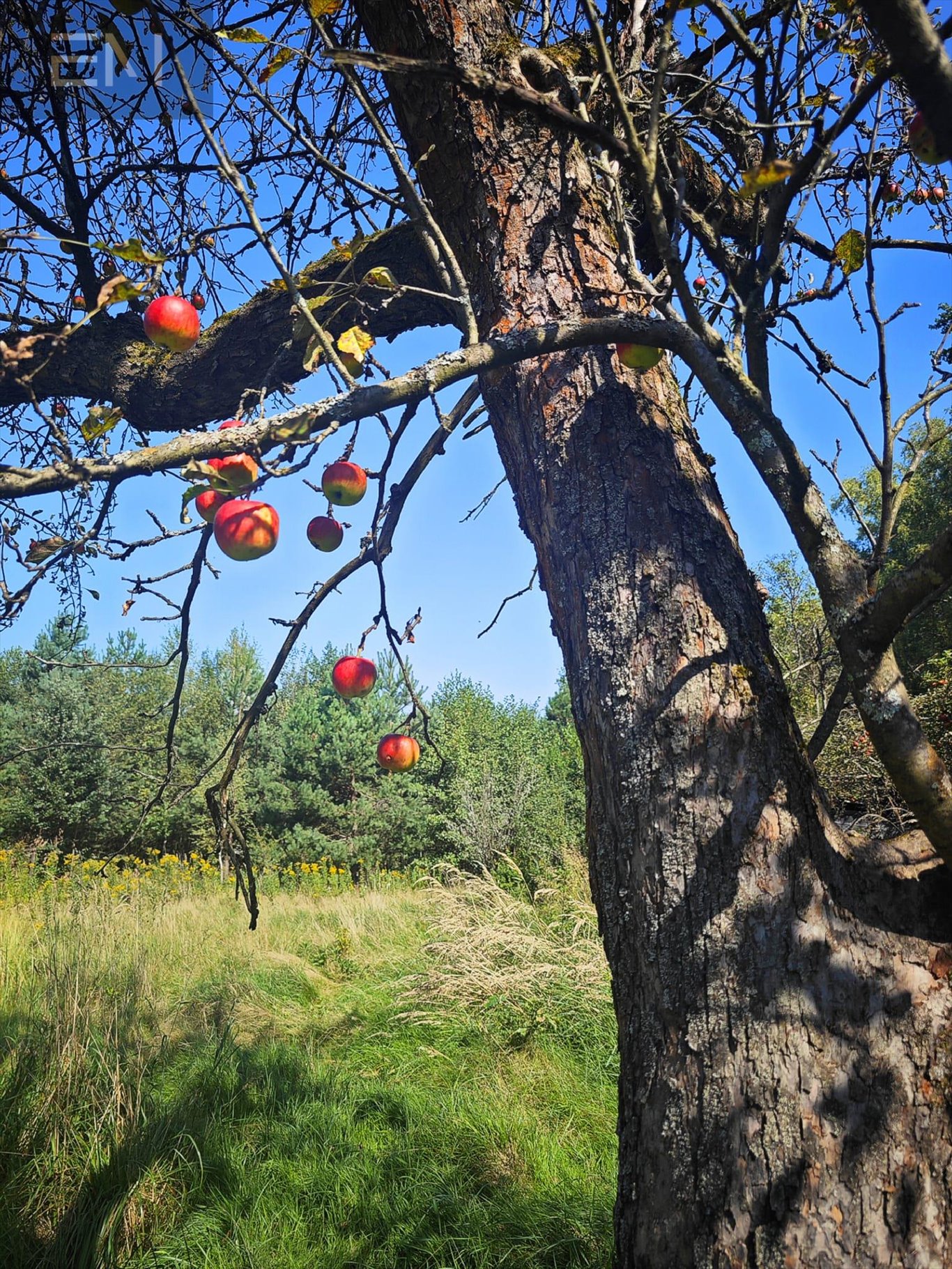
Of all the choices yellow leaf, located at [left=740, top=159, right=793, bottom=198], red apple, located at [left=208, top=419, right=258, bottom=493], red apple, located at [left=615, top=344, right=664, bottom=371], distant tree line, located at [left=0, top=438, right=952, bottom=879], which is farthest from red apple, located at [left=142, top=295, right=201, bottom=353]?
distant tree line, located at [left=0, top=438, right=952, bottom=879]

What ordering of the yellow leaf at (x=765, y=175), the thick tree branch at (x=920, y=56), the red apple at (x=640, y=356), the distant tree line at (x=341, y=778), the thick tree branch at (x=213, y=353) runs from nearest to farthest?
the thick tree branch at (x=920, y=56), the yellow leaf at (x=765, y=175), the red apple at (x=640, y=356), the thick tree branch at (x=213, y=353), the distant tree line at (x=341, y=778)

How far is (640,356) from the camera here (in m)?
1.30

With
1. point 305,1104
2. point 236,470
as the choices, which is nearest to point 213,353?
point 236,470

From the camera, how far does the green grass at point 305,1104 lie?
8.12 feet

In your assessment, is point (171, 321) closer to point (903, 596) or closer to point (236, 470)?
point (236, 470)

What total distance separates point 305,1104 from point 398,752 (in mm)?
2336

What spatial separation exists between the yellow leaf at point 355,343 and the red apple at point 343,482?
31cm

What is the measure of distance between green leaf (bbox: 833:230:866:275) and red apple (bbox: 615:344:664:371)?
329 mm

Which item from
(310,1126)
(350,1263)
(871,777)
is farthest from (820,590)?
(871,777)

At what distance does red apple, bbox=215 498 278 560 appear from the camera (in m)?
1.39

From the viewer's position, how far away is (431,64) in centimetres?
79

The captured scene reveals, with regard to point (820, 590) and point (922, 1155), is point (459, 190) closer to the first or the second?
point (820, 590)

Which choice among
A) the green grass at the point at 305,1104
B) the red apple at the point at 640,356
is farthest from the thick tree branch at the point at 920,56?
the green grass at the point at 305,1104

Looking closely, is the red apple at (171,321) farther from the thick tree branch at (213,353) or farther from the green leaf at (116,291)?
the thick tree branch at (213,353)
